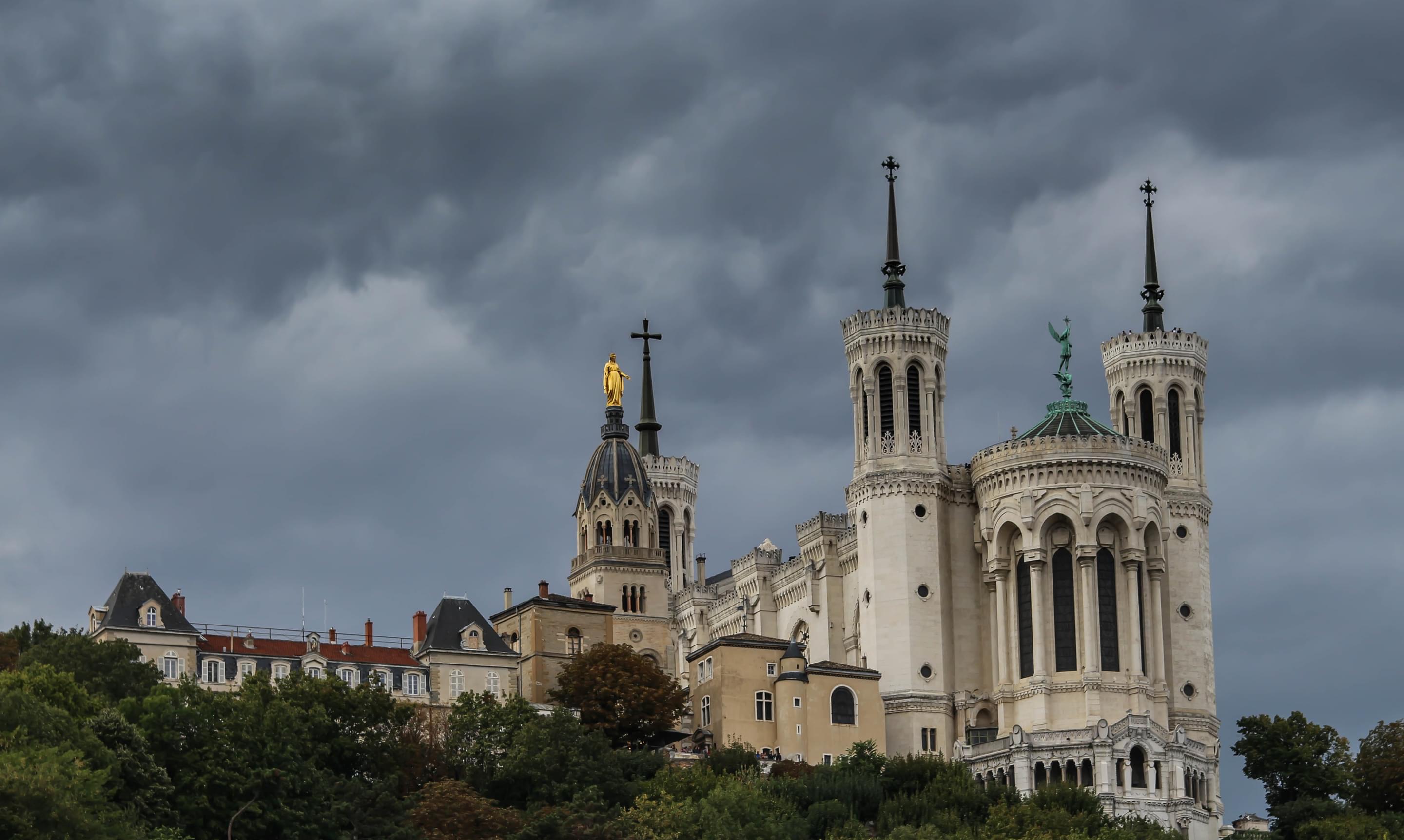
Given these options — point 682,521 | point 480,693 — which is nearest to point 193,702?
point 480,693

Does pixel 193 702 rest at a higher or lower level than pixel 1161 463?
lower

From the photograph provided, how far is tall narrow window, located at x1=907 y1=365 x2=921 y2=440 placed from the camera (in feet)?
424

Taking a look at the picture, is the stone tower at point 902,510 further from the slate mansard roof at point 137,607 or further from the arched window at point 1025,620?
the slate mansard roof at point 137,607

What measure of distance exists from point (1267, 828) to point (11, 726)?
210 feet

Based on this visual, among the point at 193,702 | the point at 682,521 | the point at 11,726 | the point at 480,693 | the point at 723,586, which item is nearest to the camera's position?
the point at 11,726

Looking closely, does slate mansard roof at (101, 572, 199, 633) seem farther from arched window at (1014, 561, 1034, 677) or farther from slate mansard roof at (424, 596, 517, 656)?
arched window at (1014, 561, 1034, 677)

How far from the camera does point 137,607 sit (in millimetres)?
114062

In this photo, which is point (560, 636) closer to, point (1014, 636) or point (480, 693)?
point (480, 693)

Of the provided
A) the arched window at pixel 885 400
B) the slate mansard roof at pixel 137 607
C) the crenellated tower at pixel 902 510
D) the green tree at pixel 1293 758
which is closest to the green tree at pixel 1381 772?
the green tree at pixel 1293 758

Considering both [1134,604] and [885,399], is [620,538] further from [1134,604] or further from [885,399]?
[1134,604]

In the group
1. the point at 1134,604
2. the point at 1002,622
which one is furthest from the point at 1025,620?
the point at 1134,604

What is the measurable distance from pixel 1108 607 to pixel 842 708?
1406cm

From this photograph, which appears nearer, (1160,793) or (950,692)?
(1160,793)

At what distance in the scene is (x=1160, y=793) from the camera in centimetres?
11706
